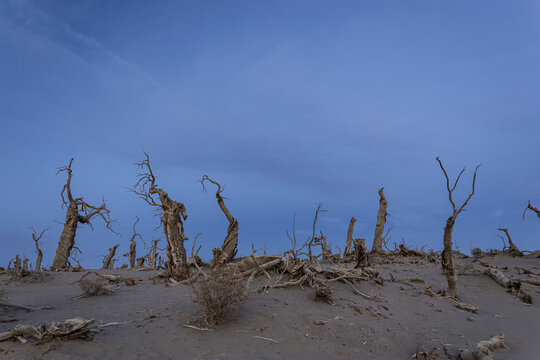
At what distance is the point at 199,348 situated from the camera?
5480 mm

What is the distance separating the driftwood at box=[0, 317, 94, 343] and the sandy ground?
0.12 m

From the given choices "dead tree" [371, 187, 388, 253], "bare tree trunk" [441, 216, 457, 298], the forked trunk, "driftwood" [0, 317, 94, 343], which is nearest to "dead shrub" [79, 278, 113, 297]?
"driftwood" [0, 317, 94, 343]

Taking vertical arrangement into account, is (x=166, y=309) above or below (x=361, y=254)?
below

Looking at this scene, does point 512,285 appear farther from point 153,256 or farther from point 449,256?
point 153,256

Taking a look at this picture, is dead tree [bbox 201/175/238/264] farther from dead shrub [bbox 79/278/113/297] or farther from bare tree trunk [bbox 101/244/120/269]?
bare tree trunk [bbox 101/244/120/269]

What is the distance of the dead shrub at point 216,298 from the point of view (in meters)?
6.20

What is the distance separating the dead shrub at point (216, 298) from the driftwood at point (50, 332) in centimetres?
170

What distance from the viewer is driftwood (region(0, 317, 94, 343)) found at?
5.28m

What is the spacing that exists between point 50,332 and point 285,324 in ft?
12.0

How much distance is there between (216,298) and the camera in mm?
6230

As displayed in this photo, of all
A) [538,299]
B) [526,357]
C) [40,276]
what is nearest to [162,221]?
[40,276]

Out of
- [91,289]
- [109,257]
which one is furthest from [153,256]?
[91,289]

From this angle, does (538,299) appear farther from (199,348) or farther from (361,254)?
(199,348)

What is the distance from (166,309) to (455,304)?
7546 mm
